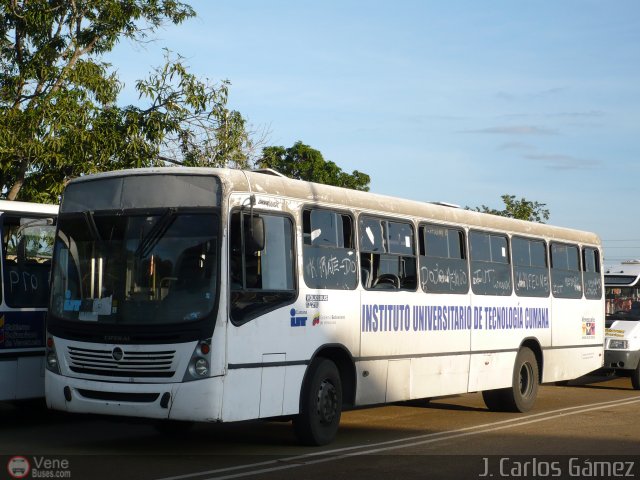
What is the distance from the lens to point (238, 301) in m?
10.6

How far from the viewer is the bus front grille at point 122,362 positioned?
10.4 m

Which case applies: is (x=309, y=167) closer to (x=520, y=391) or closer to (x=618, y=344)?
(x=618, y=344)

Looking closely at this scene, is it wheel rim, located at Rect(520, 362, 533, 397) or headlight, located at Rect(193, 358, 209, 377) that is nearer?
headlight, located at Rect(193, 358, 209, 377)

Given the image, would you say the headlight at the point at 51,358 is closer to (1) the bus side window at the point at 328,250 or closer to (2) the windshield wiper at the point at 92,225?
(2) the windshield wiper at the point at 92,225

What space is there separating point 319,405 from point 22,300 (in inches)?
153

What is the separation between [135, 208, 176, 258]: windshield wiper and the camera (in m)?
10.7

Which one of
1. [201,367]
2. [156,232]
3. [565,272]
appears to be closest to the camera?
[201,367]

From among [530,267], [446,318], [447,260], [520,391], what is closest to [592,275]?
[530,267]

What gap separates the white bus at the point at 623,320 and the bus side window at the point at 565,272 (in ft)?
9.38

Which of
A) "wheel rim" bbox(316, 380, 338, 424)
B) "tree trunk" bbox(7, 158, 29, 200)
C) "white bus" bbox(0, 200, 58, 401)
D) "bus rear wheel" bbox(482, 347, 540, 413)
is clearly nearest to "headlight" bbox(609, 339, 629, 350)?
"bus rear wheel" bbox(482, 347, 540, 413)

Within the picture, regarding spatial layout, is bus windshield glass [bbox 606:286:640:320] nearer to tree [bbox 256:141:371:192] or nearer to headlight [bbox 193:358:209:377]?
headlight [bbox 193:358:209:377]

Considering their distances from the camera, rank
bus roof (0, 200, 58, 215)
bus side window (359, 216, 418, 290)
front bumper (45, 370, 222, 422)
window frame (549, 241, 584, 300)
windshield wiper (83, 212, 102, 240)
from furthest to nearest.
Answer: window frame (549, 241, 584, 300)
bus roof (0, 200, 58, 215)
bus side window (359, 216, 418, 290)
windshield wiper (83, 212, 102, 240)
front bumper (45, 370, 222, 422)

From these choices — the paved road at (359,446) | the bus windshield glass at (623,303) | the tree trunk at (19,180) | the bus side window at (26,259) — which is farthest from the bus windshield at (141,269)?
the bus windshield glass at (623,303)

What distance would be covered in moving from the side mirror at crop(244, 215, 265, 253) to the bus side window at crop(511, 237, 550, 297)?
6.50 metres
